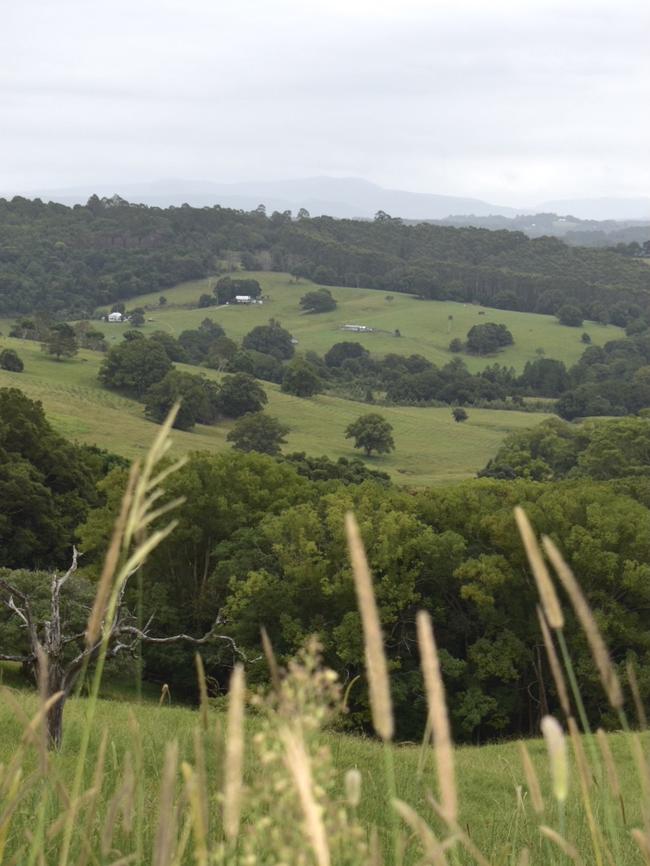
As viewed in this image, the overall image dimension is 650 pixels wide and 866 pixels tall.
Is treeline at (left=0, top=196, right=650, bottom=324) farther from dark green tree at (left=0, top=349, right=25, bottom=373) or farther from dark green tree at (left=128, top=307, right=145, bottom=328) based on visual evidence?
dark green tree at (left=0, top=349, right=25, bottom=373)

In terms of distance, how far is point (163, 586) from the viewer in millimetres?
34188

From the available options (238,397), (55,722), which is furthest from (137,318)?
(55,722)

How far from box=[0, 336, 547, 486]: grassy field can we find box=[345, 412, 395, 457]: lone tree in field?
1074 mm

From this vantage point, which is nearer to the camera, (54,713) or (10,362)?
(54,713)

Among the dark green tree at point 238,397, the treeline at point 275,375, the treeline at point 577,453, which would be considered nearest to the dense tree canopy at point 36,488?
the treeline at point 577,453

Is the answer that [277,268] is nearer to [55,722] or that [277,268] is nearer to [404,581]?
[404,581]

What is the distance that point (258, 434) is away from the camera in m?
82.2

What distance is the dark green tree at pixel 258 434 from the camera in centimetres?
8144

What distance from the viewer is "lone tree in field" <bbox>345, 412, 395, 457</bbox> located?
88.9 metres

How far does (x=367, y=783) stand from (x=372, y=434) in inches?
3145

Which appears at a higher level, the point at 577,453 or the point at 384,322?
the point at 384,322

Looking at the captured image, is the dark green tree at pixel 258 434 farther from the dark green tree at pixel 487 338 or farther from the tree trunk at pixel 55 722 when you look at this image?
the dark green tree at pixel 487 338

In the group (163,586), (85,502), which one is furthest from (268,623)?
(85,502)

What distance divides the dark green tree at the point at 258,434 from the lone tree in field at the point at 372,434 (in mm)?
7932
